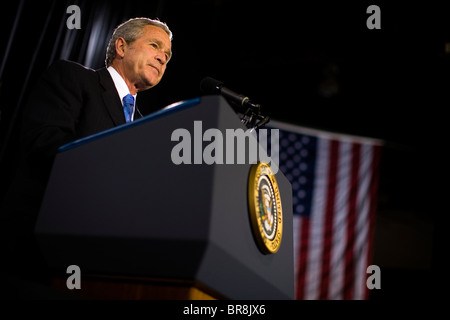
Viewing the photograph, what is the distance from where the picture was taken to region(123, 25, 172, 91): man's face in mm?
1593

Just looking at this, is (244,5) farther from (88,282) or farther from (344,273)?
(88,282)

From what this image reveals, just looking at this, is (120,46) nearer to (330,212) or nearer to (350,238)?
(330,212)

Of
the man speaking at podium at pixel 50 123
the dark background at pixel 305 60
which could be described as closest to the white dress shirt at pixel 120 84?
the man speaking at podium at pixel 50 123

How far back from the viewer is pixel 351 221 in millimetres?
5066

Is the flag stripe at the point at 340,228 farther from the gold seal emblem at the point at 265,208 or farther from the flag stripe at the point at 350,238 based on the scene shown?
the gold seal emblem at the point at 265,208

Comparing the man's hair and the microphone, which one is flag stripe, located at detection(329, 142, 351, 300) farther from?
the microphone

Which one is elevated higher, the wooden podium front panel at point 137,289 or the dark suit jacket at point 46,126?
the dark suit jacket at point 46,126

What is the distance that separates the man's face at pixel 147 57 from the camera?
159 centimetres

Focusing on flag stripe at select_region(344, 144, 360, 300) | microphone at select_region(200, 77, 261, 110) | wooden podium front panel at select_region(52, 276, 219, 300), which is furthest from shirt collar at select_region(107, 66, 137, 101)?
flag stripe at select_region(344, 144, 360, 300)

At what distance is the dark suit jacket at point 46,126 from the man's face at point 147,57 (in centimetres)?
25

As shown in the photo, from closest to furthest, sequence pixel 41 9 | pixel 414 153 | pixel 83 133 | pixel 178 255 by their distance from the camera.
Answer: pixel 178 255 < pixel 83 133 < pixel 41 9 < pixel 414 153

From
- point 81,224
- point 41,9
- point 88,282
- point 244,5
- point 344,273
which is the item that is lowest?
point 344,273

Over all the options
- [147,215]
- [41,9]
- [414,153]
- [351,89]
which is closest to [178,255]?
[147,215]

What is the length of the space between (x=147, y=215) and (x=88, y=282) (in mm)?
225
